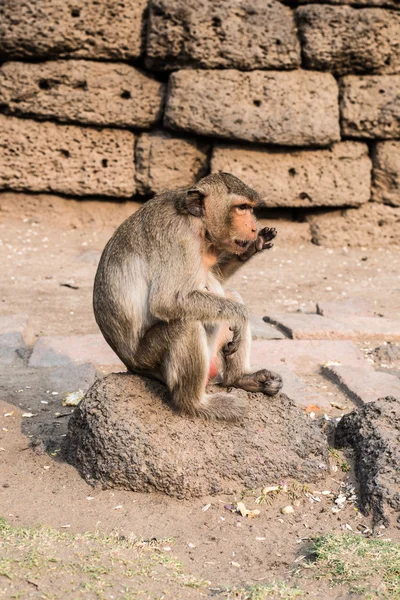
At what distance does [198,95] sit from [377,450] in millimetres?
6011

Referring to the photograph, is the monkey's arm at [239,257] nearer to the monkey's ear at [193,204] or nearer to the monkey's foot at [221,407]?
the monkey's ear at [193,204]

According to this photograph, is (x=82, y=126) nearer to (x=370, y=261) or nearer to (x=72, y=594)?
(x=370, y=261)

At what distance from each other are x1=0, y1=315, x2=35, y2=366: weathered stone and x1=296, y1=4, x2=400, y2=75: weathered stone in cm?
487

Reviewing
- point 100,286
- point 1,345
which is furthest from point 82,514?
point 1,345

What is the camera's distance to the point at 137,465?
14.2 ft

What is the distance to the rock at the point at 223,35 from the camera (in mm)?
9266

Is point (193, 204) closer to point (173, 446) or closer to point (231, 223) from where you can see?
point (231, 223)

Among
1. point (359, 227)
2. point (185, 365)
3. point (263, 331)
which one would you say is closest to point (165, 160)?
point (359, 227)

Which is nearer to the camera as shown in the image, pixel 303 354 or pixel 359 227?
pixel 303 354

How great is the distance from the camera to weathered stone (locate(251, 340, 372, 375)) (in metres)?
6.44

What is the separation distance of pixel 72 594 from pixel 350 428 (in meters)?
2.14

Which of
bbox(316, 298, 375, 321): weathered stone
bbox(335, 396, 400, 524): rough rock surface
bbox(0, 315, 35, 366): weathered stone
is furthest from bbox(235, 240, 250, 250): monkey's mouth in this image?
bbox(316, 298, 375, 321): weathered stone

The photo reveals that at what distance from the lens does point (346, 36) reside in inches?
375

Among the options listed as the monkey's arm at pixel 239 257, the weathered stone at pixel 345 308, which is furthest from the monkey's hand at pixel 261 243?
the weathered stone at pixel 345 308
